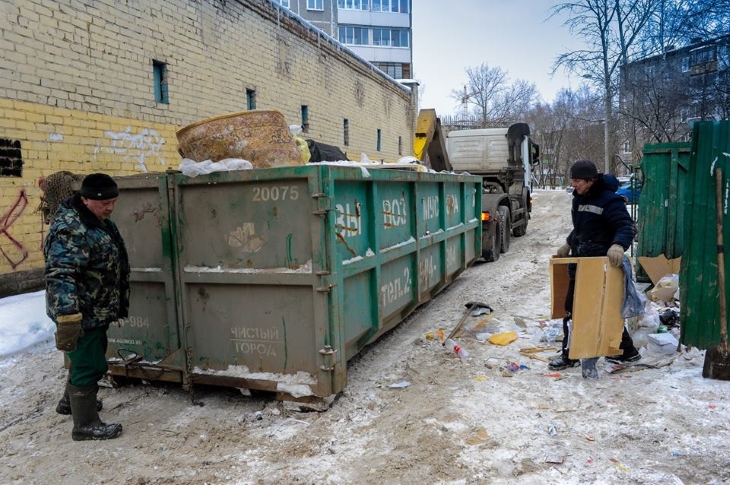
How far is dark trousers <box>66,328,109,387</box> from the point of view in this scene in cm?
339

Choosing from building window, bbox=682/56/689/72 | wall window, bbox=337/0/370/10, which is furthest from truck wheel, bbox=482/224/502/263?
wall window, bbox=337/0/370/10

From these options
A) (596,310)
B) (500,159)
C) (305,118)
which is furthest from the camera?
(305,118)

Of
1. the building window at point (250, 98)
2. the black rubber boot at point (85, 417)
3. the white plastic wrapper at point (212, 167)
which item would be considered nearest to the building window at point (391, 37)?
the building window at point (250, 98)

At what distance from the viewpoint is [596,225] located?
4.39m

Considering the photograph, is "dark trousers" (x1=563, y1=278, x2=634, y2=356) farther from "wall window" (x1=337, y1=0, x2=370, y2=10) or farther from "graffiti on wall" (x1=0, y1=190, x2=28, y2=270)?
"wall window" (x1=337, y1=0, x2=370, y2=10)

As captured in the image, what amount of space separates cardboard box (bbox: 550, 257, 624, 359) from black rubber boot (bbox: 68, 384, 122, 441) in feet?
11.4

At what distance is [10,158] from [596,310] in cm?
673

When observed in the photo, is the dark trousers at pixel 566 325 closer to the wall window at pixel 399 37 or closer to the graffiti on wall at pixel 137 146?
the graffiti on wall at pixel 137 146

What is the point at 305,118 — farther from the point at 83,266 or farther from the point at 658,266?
the point at 83,266

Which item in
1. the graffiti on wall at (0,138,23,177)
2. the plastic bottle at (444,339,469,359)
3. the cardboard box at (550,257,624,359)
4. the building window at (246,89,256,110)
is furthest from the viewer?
the building window at (246,89,256,110)

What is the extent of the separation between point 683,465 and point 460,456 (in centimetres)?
123

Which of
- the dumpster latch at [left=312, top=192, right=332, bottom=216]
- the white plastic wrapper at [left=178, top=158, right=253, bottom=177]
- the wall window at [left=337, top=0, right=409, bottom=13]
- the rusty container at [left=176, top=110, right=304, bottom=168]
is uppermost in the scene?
the wall window at [left=337, top=0, right=409, bottom=13]

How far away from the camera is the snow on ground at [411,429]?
295 centimetres

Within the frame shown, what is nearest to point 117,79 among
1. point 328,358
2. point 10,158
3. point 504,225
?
point 10,158
